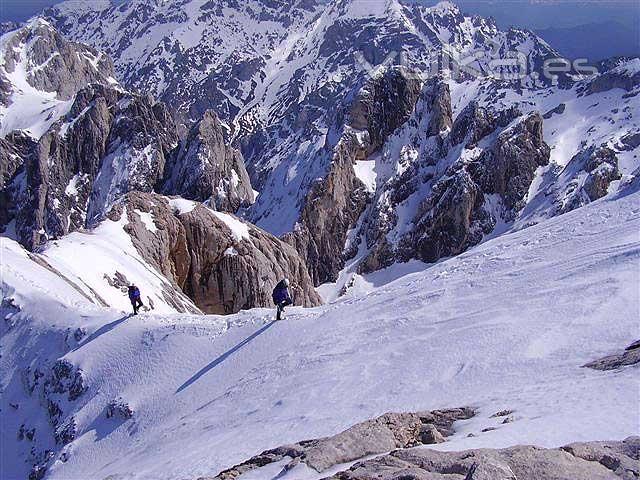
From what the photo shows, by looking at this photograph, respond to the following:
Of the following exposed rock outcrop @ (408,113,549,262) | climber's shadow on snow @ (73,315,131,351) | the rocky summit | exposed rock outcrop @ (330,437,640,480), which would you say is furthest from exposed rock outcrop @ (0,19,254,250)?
exposed rock outcrop @ (330,437,640,480)

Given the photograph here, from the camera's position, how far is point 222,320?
1107 inches

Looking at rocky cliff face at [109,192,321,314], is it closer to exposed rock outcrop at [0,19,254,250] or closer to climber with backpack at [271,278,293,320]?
climber with backpack at [271,278,293,320]

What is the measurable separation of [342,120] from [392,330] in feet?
377

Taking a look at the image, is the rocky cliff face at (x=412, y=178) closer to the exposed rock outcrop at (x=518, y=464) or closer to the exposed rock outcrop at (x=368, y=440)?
the exposed rock outcrop at (x=368, y=440)

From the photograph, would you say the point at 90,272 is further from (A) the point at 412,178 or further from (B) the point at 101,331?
(A) the point at 412,178

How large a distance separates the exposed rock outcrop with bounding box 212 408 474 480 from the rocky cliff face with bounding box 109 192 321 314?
1727 inches

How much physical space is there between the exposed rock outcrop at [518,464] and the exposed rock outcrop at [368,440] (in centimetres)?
121

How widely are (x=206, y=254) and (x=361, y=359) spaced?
40.7 metres

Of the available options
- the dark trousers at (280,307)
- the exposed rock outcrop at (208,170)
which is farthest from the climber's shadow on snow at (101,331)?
the exposed rock outcrop at (208,170)

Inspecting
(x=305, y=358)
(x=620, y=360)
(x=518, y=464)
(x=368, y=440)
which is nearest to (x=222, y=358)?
(x=305, y=358)

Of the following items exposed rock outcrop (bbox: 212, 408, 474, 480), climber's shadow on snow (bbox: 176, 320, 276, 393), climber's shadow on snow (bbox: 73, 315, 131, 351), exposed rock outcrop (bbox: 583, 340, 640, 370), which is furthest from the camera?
climber's shadow on snow (bbox: 73, 315, 131, 351)

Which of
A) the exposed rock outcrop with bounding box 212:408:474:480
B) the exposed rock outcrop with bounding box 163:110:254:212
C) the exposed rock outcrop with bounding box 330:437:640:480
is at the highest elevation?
the exposed rock outcrop with bounding box 163:110:254:212

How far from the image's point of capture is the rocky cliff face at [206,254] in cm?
5666

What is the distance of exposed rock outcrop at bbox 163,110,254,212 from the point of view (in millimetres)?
115125
